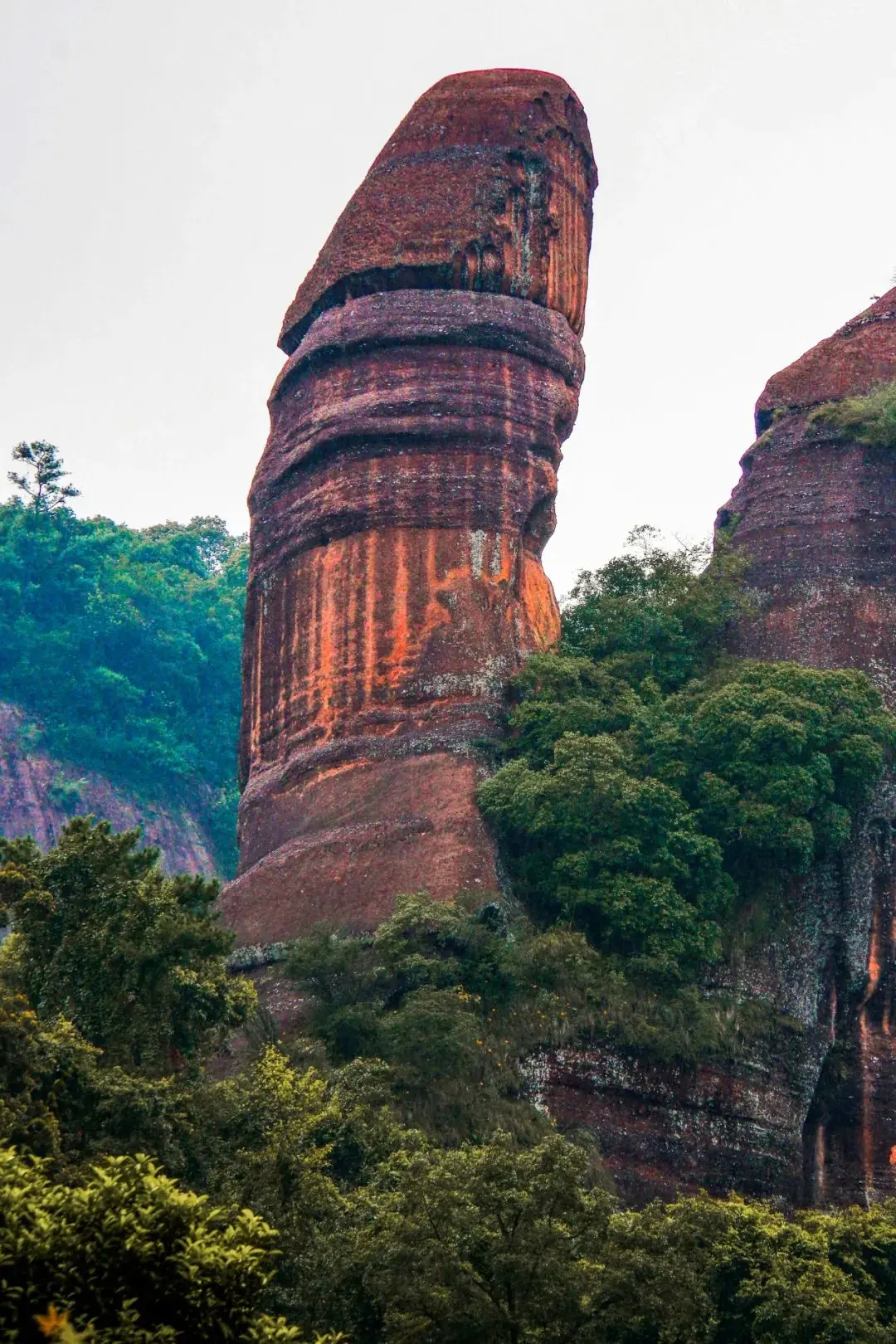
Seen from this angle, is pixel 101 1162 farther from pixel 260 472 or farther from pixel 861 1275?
pixel 260 472

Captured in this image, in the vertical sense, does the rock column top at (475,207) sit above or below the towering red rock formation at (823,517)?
above

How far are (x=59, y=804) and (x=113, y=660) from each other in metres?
4.14

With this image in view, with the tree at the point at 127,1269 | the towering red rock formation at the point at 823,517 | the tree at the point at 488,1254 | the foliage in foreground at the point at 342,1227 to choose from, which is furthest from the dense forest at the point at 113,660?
the tree at the point at 127,1269

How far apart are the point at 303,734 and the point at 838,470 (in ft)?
30.8

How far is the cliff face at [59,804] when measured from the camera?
156 ft

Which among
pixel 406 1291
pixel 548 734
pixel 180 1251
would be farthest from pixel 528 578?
pixel 180 1251

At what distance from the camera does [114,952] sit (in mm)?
21438

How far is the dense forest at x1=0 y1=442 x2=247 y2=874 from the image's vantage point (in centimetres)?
4931

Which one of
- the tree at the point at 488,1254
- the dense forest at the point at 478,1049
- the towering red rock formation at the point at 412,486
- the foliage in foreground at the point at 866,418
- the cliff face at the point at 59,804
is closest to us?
the dense forest at the point at 478,1049

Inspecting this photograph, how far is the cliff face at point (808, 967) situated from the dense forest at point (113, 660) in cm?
1927

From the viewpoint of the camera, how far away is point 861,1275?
66.1 ft

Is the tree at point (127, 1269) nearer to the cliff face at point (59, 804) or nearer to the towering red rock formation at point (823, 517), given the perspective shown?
the towering red rock formation at point (823, 517)

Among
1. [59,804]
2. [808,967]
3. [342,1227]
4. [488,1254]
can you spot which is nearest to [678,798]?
[808,967]

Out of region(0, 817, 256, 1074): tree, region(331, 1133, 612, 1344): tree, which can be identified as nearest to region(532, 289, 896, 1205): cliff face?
region(0, 817, 256, 1074): tree
